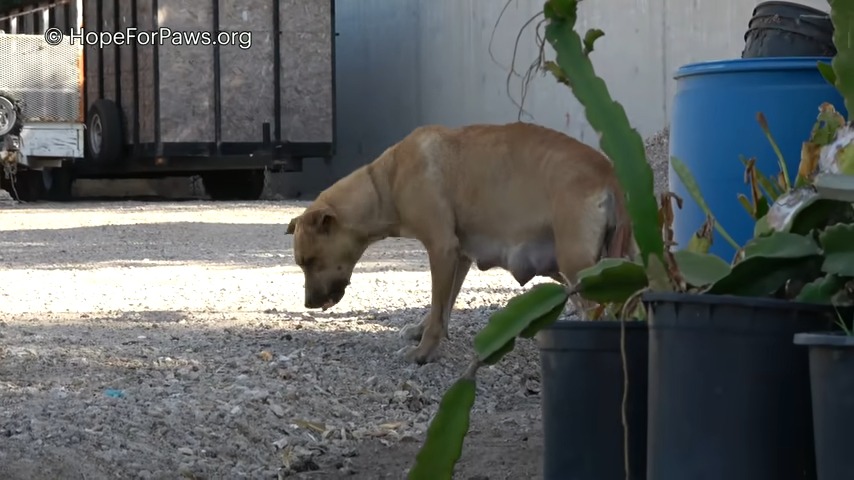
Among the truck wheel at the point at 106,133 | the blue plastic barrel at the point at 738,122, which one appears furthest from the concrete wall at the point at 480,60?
the blue plastic barrel at the point at 738,122

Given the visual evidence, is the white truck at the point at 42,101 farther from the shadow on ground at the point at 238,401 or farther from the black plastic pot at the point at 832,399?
the black plastic pot at the point at 832,399

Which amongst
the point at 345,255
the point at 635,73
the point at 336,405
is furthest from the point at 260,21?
the point at 336,405

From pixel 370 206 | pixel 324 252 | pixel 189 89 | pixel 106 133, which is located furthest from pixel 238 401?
pixel 106 133

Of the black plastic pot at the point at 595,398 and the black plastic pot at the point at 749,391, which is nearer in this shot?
the black plastic pot at the point at 749,391

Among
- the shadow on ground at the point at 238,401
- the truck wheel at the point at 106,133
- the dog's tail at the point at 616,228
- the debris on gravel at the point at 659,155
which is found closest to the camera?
the shadow on ground at the point at 238,401

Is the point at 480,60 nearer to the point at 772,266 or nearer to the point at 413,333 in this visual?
the point at 413,333

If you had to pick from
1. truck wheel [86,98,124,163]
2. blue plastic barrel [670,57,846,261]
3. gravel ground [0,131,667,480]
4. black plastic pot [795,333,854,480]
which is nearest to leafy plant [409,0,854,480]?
black plastic pot [795,333,854,480]

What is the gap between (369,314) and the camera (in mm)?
7492

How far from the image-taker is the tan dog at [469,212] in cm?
570

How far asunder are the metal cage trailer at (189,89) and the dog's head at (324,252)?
42.5 feet

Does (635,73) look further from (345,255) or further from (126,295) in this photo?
(345,255)

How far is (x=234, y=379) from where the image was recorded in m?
5.58

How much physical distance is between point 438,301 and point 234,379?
1.08 m

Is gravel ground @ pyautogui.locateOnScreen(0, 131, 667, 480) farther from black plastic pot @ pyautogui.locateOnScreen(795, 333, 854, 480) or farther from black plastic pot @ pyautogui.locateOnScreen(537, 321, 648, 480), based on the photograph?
black plastic pot @ pyautogui.locateOnScreen(795, 333, 854, 480)
